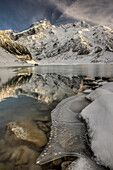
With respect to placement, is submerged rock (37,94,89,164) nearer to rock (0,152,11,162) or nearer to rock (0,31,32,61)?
rock (0,152,11,162)

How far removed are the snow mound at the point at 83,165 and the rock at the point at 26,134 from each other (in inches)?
56.0

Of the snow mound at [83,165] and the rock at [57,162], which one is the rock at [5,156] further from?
the snow mound at [83,165]

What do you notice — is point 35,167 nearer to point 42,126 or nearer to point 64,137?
point 64,137

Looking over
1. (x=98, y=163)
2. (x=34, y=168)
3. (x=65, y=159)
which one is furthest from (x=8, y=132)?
(x=98, y=163)

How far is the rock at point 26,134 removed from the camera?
397 centimetres

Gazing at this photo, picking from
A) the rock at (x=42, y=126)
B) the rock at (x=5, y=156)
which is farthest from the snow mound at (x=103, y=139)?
the rock at (x=5, y=156)

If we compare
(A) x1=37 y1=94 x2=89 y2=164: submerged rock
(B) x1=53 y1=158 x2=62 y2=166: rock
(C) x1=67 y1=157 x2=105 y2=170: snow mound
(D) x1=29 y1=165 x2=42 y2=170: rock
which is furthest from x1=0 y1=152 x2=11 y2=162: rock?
(C) x1=67 y1=157 x2=105 y2=170: snow mound

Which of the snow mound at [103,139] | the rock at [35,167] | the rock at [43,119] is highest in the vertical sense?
the snow mound at [103,139]

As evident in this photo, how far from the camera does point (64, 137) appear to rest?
4195mm

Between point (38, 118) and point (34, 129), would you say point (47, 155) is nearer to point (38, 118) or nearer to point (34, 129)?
point (34, 129)

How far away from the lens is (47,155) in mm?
3361

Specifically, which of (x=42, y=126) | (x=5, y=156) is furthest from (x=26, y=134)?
(x=5, y=156)

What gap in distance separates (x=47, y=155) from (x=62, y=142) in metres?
0.80

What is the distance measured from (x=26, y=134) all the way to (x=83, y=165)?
2673 millimetres
